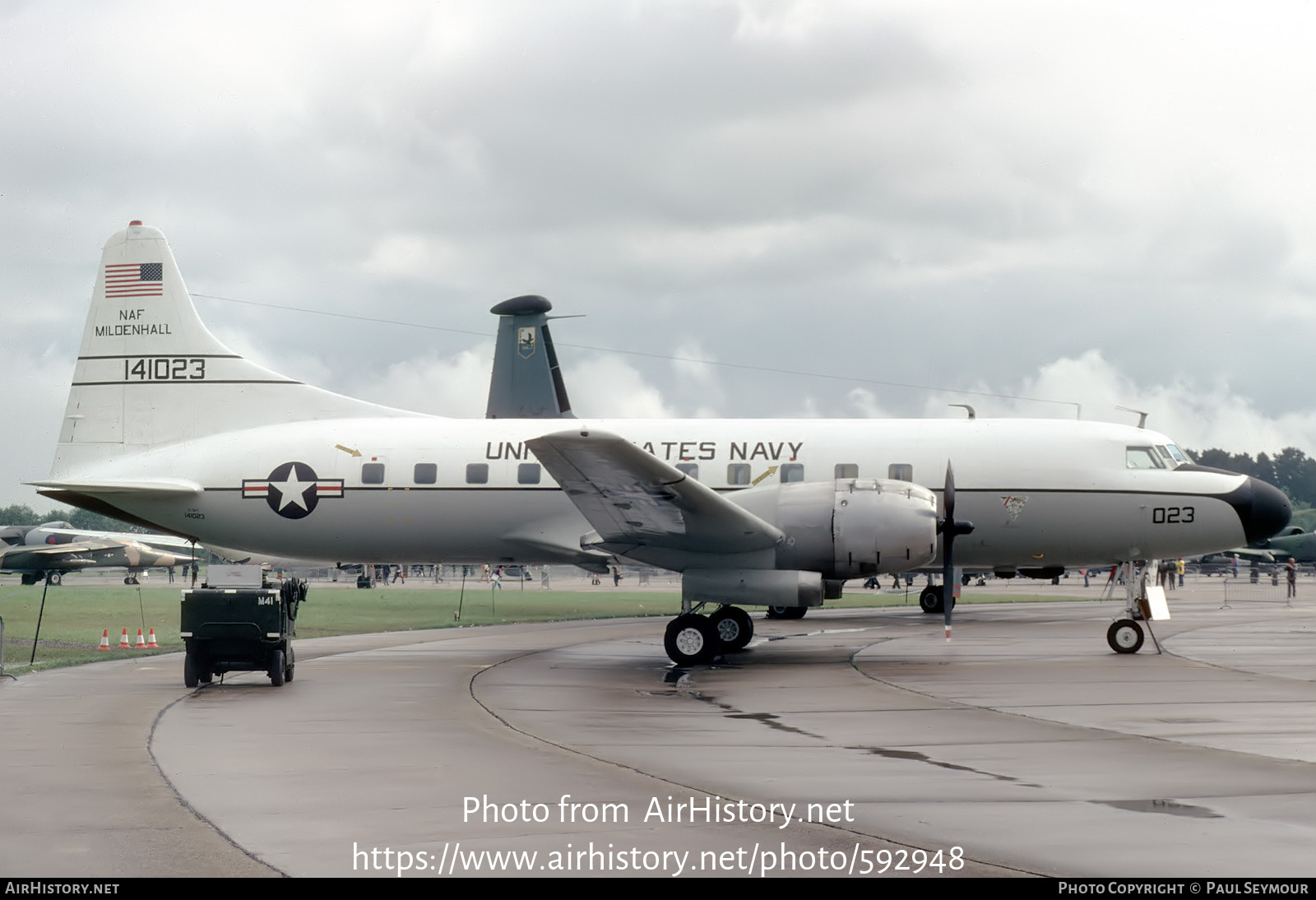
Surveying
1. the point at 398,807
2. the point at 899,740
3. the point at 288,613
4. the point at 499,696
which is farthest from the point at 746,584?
the point at 398,807

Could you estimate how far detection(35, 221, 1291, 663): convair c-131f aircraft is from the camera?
19.6 metres

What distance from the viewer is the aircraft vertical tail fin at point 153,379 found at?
25.4 meters

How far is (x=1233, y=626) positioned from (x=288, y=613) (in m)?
21.7

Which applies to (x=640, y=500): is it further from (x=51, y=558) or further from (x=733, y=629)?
(x=51, y=558)

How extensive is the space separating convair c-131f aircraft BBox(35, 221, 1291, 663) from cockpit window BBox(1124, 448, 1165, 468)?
1.3 inches

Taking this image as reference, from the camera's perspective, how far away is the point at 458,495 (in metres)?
23.3

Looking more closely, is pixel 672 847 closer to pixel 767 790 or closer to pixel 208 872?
pixel 767 790

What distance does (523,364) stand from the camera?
51.0 metres

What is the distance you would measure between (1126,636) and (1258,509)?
3.84m

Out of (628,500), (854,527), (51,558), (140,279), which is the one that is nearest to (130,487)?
(140,279)

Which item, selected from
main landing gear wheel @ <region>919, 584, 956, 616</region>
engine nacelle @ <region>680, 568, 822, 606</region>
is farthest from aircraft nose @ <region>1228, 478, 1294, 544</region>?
main landing gear wheel @ <region>919, 584, 956, 616</region>

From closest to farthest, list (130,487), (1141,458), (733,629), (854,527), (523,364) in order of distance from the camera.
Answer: (854,527)
(733,629)
(1141,458)
(130,487)
(523,364)

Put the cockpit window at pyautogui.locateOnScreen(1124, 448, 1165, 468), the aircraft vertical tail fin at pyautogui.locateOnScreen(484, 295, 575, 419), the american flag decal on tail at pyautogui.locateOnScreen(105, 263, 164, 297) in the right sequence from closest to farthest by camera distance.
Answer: the cockpit window at pyautogui.locateOnScreen(1124, 448, 1165, 468)
the american flag decal on tail at pyautogui.locateOnScreen(105, 263, 164, 297)
the aircraft vertical tail fin at pyautogui.locateOnScreen(484, 295, 575, 419)

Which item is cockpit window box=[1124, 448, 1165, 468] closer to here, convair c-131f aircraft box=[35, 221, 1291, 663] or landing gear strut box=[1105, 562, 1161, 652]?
convair c-131f aircraft box=[35, 221, 1291, 663]
